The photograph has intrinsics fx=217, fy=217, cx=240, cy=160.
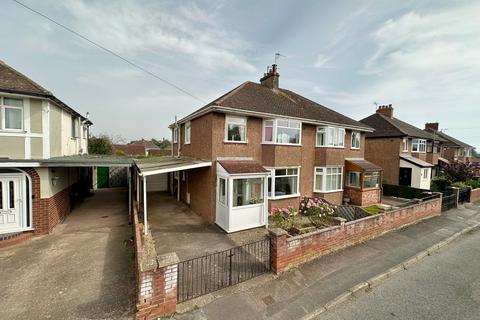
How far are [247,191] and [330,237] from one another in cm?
367

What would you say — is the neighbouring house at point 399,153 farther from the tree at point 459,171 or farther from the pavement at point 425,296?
the pavement at point 425,296

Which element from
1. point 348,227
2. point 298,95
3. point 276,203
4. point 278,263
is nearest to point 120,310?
point 278,263

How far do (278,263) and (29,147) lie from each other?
9.76 m

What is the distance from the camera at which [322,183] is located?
13180 millimetres

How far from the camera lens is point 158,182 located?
64.7 feet

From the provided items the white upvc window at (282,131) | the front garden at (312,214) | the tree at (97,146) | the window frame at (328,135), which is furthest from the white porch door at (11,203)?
the tree at (97,146)

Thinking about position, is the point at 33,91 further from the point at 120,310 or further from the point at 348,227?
the point at 348,227

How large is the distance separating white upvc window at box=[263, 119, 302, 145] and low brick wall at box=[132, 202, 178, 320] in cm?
779

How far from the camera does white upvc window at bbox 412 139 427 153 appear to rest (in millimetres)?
21711

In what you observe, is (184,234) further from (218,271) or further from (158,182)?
(158,182)

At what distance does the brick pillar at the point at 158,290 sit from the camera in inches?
161

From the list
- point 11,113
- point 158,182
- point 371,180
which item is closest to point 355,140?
point 371,180

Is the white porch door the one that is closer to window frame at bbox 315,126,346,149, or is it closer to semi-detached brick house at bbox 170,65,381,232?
semi-detached brick house at bbox 170,65,381,232

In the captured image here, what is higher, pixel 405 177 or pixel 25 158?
pixel 25 158
